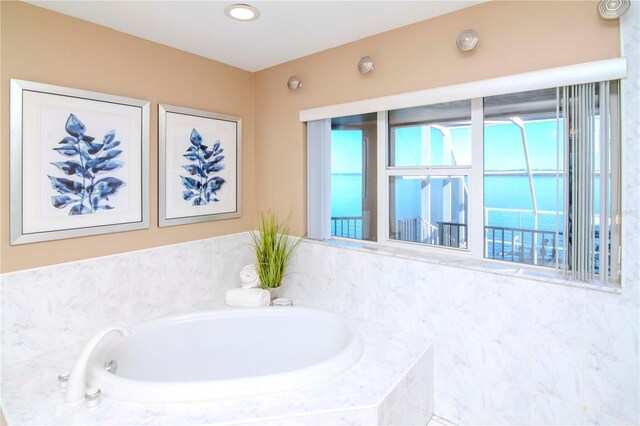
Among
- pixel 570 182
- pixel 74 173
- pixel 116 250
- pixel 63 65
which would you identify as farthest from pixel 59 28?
pixel 570 182

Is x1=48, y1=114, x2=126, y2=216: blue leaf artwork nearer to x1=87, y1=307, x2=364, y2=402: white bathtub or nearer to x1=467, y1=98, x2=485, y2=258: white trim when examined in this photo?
x1=87, y1=307, x2=364, y2=402: white bathtub

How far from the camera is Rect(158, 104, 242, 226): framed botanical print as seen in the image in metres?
2.68

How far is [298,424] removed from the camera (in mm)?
1600

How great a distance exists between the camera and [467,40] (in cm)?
207

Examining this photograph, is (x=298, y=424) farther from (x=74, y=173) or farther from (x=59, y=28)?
(x=59, y=28)

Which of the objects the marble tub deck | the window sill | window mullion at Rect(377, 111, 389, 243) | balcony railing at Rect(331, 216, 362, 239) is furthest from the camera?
balcony railing at Rect(331, 216, 362, 239)

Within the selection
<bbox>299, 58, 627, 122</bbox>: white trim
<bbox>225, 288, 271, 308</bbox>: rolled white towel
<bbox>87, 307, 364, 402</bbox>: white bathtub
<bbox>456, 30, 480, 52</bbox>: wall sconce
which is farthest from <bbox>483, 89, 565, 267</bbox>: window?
<bbox>225, 288, 271, 308</bbox>: rolled white towel

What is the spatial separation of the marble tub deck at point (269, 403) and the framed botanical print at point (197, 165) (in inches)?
46.4

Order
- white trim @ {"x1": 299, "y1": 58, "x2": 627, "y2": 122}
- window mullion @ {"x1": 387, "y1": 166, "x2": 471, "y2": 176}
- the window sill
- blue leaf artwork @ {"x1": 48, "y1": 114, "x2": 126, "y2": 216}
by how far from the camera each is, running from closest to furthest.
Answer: white trim @ {"x1": 299, "y1": 58, "x2": 627, "y2": 122}, the window sill, blue leaf artwork @ {"x1": 48, "y1": 114, "x2": 126, "y2": 216}, window mullion @ {"x1": 387, "y1": 166, "x2": 471, "y2": 176}

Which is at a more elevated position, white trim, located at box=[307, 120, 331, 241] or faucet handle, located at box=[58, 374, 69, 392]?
white trim, located at box=[307, 120, 331, 241]

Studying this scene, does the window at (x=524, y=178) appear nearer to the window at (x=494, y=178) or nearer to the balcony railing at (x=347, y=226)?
the window at (x=494, y=178)

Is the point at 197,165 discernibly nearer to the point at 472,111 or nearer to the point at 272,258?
the point at 272,258

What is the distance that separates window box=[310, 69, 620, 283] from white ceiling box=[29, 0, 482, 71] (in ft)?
1.92

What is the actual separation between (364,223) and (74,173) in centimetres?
197
